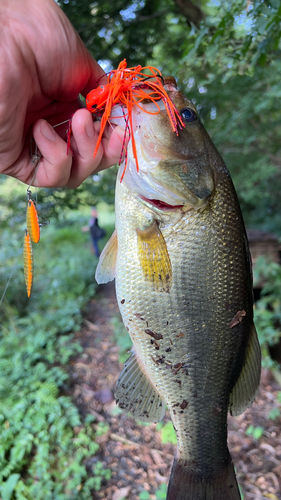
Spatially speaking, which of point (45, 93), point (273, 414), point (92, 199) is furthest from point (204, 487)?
point (92, 199)

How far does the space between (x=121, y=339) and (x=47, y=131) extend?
351cm

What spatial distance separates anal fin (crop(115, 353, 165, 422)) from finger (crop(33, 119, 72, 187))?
0.98 meters

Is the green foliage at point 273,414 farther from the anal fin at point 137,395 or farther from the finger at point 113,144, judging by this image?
the finger at point 113,144

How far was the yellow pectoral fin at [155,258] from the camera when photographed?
4.01ft

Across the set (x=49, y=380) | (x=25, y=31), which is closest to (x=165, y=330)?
(x=25, y=31)

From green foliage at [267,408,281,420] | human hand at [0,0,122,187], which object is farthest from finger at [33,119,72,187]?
green foliage at [267,408,281,420]

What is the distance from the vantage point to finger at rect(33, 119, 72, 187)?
1256 mm

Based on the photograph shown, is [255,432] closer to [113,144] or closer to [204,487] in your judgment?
[204,487]

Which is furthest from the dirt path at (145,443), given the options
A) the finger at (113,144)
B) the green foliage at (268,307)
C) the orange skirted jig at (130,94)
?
the orange skirted jig at (130,94)

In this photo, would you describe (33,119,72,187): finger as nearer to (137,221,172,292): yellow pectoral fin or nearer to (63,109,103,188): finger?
(63,109,103,188): finger

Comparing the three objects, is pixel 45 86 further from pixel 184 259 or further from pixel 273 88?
pixel 273 88

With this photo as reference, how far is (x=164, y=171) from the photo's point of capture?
121 cm

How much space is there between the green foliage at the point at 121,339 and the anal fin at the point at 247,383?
258 cm

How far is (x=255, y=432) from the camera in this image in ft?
9.95
